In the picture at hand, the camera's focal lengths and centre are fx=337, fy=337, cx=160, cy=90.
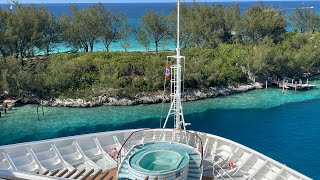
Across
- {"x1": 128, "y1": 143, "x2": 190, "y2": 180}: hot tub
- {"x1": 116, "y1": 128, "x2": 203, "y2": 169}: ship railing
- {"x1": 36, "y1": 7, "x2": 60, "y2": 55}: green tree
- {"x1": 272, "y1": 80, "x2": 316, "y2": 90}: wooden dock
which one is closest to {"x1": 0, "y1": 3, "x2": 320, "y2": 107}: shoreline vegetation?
{"x1": 36, "y1": 7, "x2": 60, "y2": 55}: green tree

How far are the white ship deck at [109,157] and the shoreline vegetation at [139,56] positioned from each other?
2571 centimetres

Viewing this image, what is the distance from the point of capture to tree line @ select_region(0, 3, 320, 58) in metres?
60.7

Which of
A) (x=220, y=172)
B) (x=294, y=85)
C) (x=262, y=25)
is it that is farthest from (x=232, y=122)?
(x=262, y=25)

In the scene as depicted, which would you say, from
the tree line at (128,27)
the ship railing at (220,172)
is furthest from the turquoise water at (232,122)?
the tree line at (128,27)

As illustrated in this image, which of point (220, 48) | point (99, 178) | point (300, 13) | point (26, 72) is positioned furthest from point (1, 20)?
point (300, 13)

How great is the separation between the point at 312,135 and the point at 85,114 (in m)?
26.8

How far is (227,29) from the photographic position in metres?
74.5

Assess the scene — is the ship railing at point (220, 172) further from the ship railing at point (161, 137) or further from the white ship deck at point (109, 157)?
the ship railing at point (161, 137)

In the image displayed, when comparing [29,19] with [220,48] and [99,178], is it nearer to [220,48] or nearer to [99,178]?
[220,48]

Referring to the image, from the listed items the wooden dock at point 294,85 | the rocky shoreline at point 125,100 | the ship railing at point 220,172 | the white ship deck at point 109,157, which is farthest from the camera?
the wooden dock at point 294,85

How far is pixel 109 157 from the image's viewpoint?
1997cm

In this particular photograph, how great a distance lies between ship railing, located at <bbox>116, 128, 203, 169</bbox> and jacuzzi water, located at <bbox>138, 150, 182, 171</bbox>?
255 cm

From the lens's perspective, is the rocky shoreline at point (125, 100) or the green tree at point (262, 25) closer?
the rocky shoreline at point (125, 100)

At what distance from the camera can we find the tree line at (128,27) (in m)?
60.7
